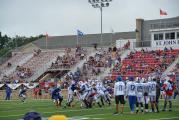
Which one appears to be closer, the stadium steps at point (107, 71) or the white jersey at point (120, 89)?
the white jersey at point (120, 89)

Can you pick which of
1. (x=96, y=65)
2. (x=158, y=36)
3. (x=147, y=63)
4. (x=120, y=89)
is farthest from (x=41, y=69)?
(x=120, y=89)

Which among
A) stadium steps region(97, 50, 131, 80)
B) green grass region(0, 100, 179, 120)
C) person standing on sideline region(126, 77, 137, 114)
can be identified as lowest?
green grass region(0, 100, 179, 120)

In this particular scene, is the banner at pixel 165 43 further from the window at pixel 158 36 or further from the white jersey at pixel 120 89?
the white jersey at pixel 120 89

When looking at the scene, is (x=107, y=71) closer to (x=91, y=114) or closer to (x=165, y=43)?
→ (x=165, y=43)

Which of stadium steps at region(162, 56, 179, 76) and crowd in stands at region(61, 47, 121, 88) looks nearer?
stadium steps at region(162, 56, 179, 76)

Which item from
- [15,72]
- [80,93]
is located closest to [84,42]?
[15,72]

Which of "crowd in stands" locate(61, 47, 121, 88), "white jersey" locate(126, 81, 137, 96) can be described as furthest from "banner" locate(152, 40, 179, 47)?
"white jersey" locate(126, 81, 137, 96)

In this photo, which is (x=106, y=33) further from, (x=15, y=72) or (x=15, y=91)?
(x=15, y=91)

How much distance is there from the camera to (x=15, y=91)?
3897 cm

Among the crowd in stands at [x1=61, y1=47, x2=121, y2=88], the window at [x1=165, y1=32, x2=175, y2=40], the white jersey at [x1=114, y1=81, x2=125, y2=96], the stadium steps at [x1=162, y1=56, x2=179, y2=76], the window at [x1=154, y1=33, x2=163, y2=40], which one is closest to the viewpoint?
the white jersey at [x1=114, y1=81, x2=125, y2=96]

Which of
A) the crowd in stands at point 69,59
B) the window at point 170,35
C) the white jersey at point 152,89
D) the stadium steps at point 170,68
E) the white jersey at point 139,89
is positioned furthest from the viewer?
the crowd in stands at point 69,59

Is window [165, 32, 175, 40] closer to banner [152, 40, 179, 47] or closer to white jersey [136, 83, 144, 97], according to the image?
banner [152, 40, 179, 47]

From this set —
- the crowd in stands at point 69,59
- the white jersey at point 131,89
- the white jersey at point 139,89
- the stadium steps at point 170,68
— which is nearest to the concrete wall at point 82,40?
the crowd in stands at point 69,59

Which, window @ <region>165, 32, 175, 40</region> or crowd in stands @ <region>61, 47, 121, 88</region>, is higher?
window @ <region>165, 32, 175, 40</region>
